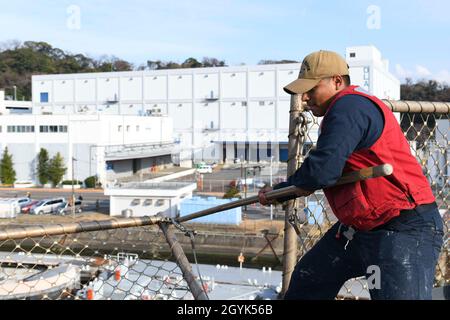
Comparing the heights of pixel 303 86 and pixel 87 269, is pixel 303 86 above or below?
above

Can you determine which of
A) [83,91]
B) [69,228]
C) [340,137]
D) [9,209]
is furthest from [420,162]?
[83,91]

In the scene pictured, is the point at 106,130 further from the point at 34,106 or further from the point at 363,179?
the point at 363,179

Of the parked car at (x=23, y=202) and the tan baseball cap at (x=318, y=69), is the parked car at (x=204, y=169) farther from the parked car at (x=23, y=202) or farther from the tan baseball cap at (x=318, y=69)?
the tan baseball cap at (x=318, y=69)

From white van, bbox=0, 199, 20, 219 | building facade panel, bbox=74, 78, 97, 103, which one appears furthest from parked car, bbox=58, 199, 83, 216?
building facade panel, bbox=74, 78, 97, 103

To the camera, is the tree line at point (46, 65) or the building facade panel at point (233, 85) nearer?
the building facade panel at point (233, 85)

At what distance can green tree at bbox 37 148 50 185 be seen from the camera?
24766mm

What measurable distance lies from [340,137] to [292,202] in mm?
681

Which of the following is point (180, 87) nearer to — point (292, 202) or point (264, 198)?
point (292, 202)

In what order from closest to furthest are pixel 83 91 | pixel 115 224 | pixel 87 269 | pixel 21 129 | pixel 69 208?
pixel 115 224 < pixel 87 269 < pixel 69 208 < pixel 21 129 < pixel 83 91

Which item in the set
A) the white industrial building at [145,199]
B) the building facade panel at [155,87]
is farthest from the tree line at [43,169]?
the building facade panel at [155,87]

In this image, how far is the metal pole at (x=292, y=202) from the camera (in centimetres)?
195

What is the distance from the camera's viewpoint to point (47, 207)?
1919 cm

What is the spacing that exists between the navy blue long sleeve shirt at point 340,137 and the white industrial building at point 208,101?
98.3 feet

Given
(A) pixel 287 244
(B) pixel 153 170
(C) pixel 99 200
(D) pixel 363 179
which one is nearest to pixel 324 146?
(D) pixel 363 179
